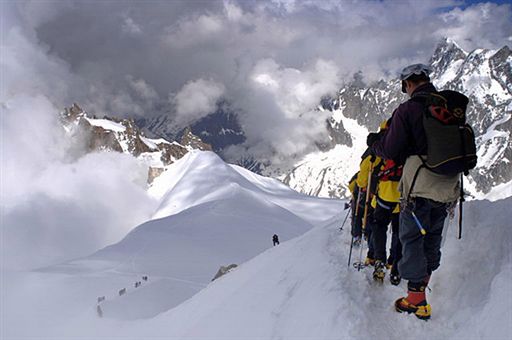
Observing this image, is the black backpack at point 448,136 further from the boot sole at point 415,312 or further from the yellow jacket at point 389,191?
the boot sole at point 415,312

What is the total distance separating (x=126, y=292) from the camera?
2553cm

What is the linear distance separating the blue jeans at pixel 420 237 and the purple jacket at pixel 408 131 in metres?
0.61

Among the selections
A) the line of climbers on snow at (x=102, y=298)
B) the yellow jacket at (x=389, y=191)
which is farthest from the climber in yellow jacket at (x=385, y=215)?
the line of climbers on snow at (x=102, y=298)

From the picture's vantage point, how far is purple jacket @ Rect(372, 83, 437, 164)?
526 centimetres

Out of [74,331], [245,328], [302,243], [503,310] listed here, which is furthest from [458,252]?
[74,331]

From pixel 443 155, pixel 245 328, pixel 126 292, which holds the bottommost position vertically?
pixel 126 292

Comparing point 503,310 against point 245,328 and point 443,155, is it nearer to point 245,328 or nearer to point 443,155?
point 443,155

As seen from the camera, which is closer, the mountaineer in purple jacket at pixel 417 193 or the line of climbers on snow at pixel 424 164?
the line of climbers on snow at pixel 424 164

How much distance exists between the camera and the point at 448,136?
496 cm

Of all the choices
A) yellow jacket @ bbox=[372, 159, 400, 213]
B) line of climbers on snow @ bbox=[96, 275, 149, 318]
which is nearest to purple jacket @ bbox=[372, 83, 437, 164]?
yellow jacket @ bbox=[372, 159, 400, 213]

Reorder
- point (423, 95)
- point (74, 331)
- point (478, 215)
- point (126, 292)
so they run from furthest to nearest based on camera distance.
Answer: point (126, 292)
point (74, 331)
point (478, 215)
point (423, 95)

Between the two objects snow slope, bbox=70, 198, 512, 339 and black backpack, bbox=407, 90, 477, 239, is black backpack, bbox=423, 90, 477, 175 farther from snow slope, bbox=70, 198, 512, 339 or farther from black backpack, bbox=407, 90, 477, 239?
snow slope, bbox=70, 198, 512, 339

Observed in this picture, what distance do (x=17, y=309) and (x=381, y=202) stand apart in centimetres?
2364

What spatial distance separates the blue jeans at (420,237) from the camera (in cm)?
541
